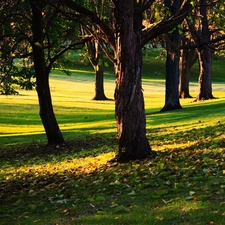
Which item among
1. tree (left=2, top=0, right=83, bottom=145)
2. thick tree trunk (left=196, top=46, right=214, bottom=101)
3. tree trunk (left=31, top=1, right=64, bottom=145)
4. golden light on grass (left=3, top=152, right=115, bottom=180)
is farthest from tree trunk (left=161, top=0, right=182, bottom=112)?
golden light on grass (left=3, top=152, right=115, bottom=180)

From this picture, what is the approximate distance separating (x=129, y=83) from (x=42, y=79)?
763 centimetres

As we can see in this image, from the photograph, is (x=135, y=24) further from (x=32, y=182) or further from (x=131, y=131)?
(x=32, y=182)

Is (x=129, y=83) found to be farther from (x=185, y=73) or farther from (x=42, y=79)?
(x=185, y=73)

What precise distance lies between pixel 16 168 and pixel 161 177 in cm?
715

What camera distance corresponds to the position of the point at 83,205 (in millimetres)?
8859

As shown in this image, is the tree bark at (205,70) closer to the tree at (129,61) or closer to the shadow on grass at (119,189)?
the shadow on grass at (119,189)

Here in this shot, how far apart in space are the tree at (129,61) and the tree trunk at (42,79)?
6.24 m

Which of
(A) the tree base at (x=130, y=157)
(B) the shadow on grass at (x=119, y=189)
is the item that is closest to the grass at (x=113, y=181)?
(B) the shadow on grass at (x=119, y=189)

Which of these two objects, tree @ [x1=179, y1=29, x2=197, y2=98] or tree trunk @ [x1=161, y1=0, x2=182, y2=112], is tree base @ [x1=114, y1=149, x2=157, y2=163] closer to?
tree trunk @ [x1=161, y1=0, x2=182, y2=112]

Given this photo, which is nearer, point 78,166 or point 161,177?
point 161,177

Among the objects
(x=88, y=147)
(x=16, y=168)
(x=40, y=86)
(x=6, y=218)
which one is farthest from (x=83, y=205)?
(x=40, y=86)

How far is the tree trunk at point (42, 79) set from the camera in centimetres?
1962

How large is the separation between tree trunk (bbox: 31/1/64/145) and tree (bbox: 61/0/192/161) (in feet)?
20.5

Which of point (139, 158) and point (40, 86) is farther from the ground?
point (40, 86)
